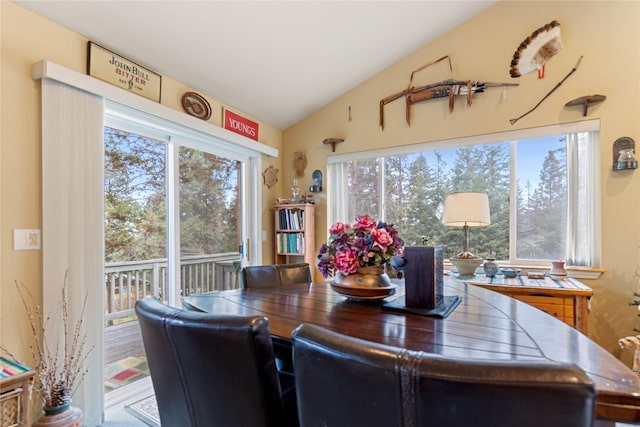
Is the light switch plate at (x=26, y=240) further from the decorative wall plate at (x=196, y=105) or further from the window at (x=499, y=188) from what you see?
the window at (x=499, y=188)

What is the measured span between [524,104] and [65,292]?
12.2ft

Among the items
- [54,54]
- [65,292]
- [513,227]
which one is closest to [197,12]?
[54,54]

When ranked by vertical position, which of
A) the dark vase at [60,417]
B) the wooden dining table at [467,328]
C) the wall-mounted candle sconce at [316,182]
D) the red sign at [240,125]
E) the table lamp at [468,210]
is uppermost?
the red sign at [240,125]

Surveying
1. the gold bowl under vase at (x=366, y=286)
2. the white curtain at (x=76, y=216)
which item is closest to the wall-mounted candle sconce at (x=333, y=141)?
the white curtain at (x=76, y=216)

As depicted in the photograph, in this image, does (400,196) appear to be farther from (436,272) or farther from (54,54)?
(54,54)

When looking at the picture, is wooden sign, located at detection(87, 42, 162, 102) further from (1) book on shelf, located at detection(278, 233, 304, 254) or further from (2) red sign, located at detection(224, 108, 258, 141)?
(1) book on shelf, located at detection(278, 233, 304, 254)

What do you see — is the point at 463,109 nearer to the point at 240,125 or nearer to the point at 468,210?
the point at 468,210

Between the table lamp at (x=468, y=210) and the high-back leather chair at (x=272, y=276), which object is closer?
the high-back leather chair at (x=272, y=276)

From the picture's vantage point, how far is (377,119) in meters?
3.53

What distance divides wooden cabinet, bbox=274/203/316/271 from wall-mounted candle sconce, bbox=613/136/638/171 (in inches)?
107

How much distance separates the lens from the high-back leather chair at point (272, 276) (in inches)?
80.0

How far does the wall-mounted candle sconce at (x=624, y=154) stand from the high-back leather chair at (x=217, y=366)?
3.04 meters

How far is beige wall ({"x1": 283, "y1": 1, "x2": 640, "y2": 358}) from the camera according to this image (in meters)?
2.50

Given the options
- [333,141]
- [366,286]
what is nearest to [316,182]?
[333,141]
